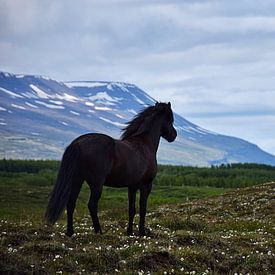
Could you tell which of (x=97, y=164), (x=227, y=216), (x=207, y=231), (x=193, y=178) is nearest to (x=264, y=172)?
(x=193, y=178)

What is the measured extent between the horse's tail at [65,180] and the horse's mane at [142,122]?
10.1 ft

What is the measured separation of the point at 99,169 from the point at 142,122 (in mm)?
3482

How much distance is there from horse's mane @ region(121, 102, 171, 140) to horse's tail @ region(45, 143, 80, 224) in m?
3.09

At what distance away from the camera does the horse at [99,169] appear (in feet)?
54.7

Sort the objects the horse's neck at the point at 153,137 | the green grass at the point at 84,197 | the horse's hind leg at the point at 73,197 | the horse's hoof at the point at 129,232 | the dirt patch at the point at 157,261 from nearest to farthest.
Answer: the dirt patch at the point at 157,261, the horse's hind leg at the point at 73,197, the horse's hoof at the point at 129,232, the horse's neck at the point at 153,137, the green grass at the point at 84,197

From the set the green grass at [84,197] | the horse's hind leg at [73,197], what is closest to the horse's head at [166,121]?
the horse's hind leg at [73,197]

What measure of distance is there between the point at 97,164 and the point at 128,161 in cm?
128

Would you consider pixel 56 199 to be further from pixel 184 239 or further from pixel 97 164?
pixel 184 239

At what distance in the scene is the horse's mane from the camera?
19.5 meters

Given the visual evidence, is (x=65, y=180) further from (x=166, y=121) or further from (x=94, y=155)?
(x=166, y=121)

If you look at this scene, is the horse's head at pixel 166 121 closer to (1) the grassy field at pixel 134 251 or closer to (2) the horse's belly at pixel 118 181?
(2) the horse's belly at pixel 118 181

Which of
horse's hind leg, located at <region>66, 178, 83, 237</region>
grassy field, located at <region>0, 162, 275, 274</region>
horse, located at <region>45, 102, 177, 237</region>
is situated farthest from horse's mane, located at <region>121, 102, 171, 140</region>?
grassy field, located at <region>0, 162, 275, 274</region>

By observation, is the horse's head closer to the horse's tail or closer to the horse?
the horse

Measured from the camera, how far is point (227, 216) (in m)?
30.2
